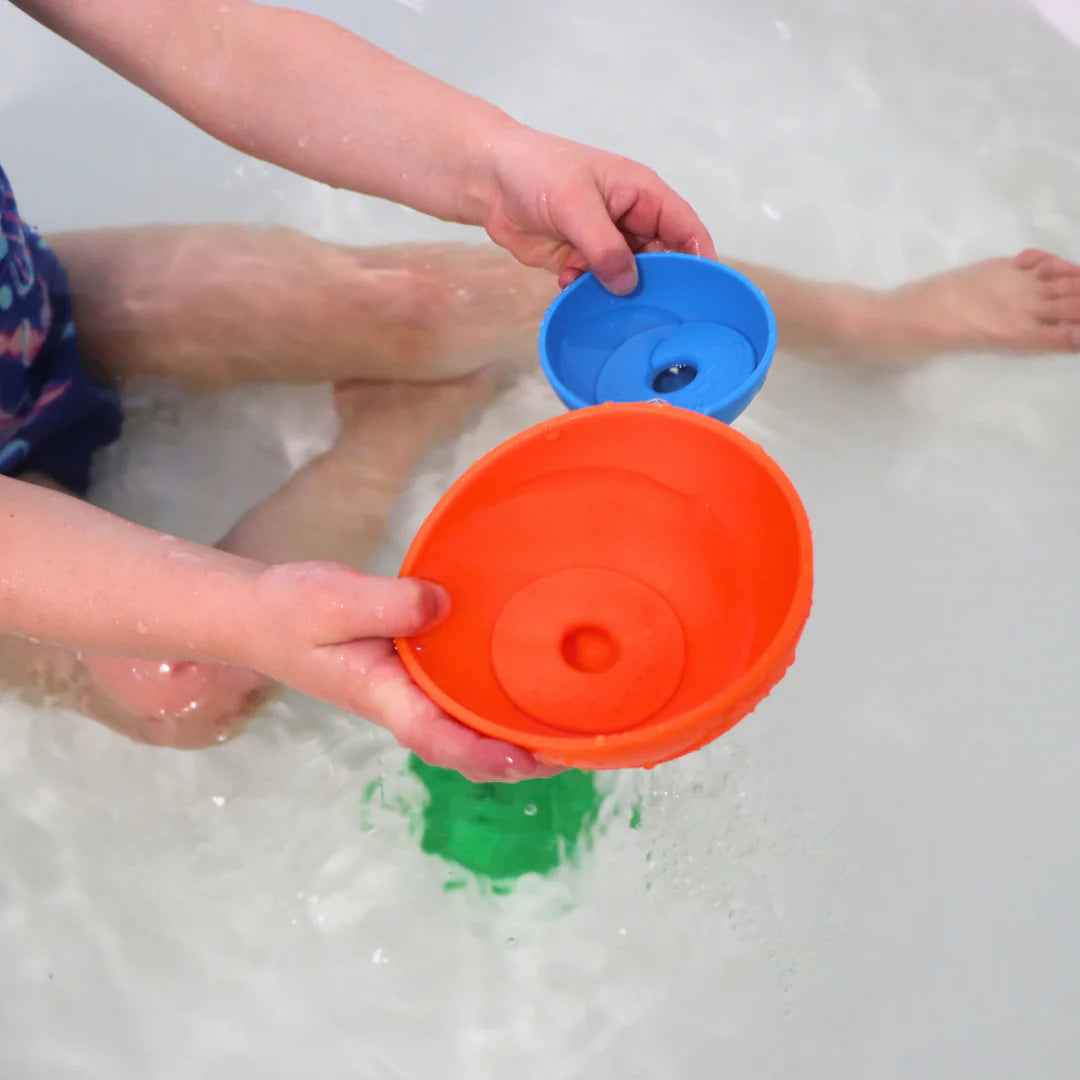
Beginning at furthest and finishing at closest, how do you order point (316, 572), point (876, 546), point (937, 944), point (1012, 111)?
point (1012, 111) → point (876, 546) → point (937, 944) → point (316, 572)

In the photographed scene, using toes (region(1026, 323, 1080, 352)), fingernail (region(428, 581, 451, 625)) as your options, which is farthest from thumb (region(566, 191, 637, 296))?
toes (region(1026, 323, 1080, 352))

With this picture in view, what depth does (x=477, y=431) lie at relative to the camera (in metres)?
1.08

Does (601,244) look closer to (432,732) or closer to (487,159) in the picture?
(487,159)

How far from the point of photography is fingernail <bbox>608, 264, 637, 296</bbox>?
0.72 metres

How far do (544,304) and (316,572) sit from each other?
0.51 m

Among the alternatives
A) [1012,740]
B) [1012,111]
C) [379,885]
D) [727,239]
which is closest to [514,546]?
[379,885]

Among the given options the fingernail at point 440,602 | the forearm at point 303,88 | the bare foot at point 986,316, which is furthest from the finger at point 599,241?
the bare foot at point 986,316

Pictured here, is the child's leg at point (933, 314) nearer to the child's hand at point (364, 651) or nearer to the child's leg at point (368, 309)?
the child's leg at point (368, 309)

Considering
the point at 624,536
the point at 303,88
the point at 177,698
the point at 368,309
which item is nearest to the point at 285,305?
the point at 368,309

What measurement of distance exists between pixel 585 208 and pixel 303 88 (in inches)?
10.8

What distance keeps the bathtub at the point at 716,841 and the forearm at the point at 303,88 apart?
12.1 inches

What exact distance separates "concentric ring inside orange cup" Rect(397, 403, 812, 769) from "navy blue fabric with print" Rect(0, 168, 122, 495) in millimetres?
467

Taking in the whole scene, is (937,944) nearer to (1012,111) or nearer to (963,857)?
(963,857)

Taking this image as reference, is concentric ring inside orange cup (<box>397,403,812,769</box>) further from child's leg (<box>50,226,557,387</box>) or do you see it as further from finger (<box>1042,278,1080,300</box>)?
finger (<box>1042,278,1080,300</box>)
